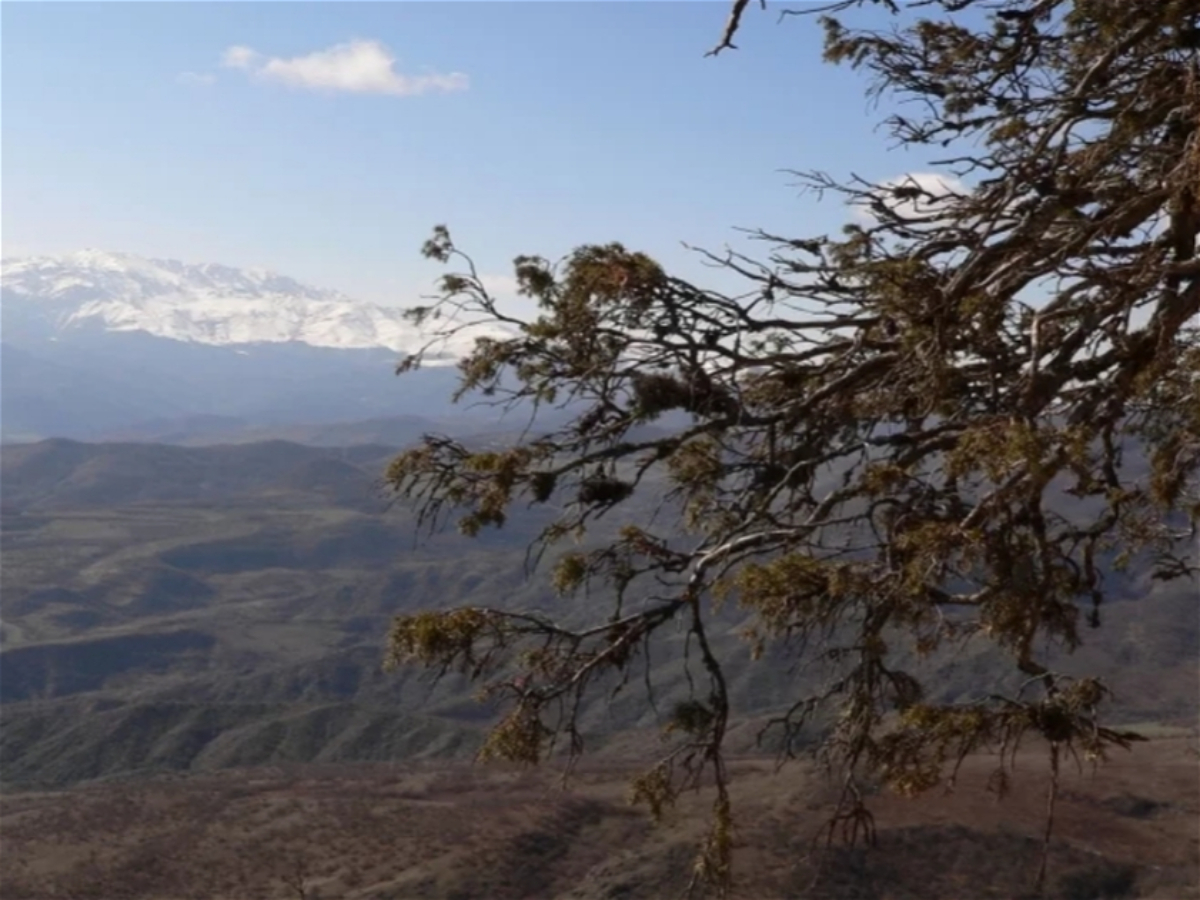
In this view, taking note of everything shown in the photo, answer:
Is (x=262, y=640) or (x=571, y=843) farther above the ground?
(x=571, y=843)

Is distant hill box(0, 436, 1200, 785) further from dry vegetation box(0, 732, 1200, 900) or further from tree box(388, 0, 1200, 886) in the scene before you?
tree box(388, 0, 1200, 886)

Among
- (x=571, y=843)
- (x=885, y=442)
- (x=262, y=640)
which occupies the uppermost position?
(x=885, y=442)

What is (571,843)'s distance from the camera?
1543 inches

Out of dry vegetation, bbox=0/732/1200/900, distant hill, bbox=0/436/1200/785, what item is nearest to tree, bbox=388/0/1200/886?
dry vegetation, bbox=0/732/1200/900

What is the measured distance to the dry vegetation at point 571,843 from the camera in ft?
111

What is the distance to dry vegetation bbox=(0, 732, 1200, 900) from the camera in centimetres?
3394

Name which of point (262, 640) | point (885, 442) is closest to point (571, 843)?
point (885, 442)

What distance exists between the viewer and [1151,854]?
36.2 meters

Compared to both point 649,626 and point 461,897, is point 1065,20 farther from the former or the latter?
point 461,897

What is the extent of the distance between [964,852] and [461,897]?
1411 cm

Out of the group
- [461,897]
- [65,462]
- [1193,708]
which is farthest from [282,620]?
[65,462]

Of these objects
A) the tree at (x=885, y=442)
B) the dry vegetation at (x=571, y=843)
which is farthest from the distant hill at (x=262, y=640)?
the tree at (x=885, y=442)

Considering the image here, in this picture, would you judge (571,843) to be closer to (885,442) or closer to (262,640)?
(885,442)

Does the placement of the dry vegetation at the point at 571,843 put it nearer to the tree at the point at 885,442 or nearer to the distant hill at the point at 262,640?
the distant hill at the point at 262,640
